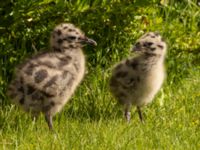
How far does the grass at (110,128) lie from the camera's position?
692 cm

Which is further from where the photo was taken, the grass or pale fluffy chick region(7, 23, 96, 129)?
pale fluffy chick region(7, 23, 96, 129)

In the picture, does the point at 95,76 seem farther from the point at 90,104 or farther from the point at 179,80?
the point at 179,80

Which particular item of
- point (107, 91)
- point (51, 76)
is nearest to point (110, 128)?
point (51, 76)

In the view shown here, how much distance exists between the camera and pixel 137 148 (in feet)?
22.3

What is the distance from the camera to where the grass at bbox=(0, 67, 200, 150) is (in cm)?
692

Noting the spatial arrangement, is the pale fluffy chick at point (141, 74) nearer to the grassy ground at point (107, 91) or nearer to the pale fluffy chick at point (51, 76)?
the grassy ground at point (107, 91)

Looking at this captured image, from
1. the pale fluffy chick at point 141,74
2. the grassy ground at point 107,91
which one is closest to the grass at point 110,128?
A: the grassy ground at point 107,91

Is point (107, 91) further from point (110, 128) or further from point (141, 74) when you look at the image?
point (110, 128)

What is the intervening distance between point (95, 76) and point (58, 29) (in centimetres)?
128

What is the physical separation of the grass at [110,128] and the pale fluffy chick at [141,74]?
225mm

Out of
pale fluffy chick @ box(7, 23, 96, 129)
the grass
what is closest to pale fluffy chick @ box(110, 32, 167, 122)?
the grass

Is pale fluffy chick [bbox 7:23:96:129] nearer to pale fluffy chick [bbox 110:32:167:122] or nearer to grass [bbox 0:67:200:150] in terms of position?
grass [bbox 0:67:200:150]

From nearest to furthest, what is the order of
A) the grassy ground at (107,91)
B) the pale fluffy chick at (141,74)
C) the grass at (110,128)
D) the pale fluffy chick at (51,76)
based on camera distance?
the grass at (110,128)
the grassy ground at (107,91)
the pale fluffy chick at (51,76)
the pale fluffy chick at (141,74)

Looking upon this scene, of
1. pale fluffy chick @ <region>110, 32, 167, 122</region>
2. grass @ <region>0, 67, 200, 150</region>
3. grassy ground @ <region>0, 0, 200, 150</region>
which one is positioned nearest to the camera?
grass @ <region>0, 67, 200, 150</region>
